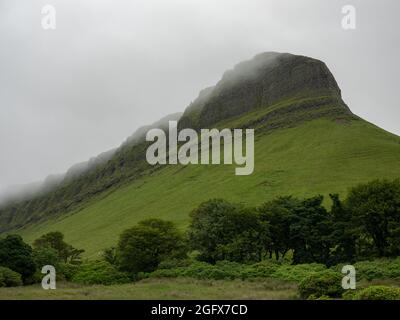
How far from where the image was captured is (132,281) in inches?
2393

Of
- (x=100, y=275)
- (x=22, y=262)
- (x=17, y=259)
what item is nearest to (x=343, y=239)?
(x=100, y=275)

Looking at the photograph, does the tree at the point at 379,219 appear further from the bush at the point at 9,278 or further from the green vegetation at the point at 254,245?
the bush at the point at 9,278

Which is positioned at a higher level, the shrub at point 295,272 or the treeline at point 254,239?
the treeline at point 254,239

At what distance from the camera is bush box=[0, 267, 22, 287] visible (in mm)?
54438

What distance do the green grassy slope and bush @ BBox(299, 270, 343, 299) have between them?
3657 inches

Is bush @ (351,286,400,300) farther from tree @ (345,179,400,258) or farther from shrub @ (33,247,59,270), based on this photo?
shrub @ (33,247,59,270)

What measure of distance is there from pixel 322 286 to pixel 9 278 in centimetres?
3694

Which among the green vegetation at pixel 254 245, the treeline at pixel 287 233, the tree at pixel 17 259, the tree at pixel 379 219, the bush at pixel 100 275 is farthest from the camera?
the treeline at pixel 287 233

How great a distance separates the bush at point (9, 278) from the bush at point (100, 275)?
7.46 metres

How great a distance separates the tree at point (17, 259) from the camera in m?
60.0

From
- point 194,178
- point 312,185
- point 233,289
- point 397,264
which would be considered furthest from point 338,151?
point 233,289

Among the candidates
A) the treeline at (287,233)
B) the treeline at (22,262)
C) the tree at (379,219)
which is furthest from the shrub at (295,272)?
the treeline at (22,262)
